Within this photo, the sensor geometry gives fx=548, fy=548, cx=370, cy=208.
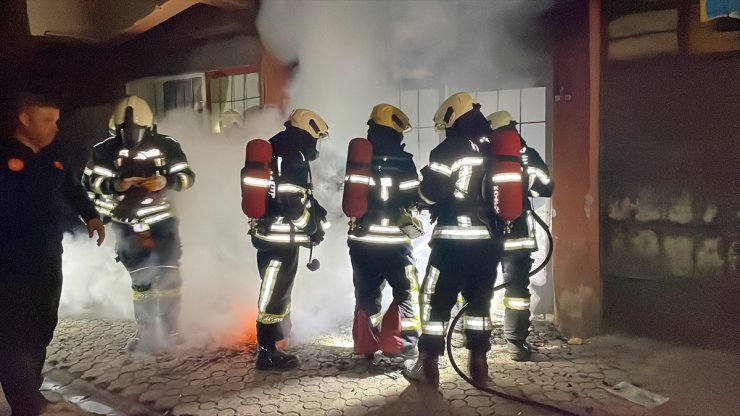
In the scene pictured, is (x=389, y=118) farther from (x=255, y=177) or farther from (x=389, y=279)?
(x=389, y=279)

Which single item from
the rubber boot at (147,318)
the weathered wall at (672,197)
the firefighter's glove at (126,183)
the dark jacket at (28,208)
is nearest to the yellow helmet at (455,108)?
the weathered wall at (672,197)

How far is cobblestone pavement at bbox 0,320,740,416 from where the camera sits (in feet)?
13.6

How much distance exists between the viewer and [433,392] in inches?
173

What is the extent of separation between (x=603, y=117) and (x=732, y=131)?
1137 millimetres

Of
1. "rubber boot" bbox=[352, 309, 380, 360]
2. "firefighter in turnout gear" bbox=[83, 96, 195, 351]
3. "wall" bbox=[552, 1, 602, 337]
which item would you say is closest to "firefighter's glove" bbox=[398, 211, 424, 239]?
"rubber boot" bbox=[352, 309, 380, 360]

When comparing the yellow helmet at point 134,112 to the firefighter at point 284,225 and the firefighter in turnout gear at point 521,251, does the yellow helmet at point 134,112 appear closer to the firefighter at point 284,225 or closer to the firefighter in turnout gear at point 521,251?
the firefighter at point 284,225

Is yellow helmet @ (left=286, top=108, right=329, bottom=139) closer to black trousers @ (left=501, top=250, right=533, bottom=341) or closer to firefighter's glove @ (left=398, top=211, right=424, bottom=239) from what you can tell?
firefighter's glove @ (left=398, top=211, right=424, bottom=239)

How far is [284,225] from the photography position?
4.89 meters

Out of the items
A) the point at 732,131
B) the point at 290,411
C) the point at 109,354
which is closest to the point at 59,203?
the point at 109,354

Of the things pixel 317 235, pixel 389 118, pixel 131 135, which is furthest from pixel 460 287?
pixel 131 135

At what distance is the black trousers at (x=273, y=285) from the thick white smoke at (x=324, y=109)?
1.10m

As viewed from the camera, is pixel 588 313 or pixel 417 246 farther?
pixel 417 246

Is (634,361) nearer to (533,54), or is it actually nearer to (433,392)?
(433,392)

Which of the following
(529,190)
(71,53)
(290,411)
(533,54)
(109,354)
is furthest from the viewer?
(71,53)
